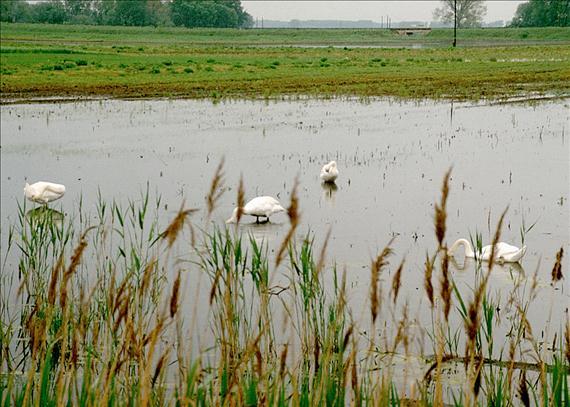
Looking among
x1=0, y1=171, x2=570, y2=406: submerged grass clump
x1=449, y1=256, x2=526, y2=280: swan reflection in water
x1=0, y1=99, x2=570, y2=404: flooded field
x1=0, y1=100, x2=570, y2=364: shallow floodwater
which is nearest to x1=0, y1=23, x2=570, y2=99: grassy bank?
x1=0, y1=99, x2=570, y2=404: flooded field

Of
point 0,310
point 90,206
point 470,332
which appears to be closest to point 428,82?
point 90,206

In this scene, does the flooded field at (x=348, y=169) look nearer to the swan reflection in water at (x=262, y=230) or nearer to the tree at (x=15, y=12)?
the swan reflection in water at (x=262, y=230)

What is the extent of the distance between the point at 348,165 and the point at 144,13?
Result: 118448mm

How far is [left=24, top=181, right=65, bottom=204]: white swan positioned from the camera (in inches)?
501

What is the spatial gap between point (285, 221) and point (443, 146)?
25.0 feet

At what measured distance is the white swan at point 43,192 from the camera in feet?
41.8

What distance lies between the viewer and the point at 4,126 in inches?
899

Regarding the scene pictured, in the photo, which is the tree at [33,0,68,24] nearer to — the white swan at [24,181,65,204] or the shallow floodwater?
the shallow floodwater

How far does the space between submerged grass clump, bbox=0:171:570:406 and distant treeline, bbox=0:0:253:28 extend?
11716 centimetres

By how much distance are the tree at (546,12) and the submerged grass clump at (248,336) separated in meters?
12.8

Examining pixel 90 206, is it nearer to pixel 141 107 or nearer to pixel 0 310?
pixel 0 310

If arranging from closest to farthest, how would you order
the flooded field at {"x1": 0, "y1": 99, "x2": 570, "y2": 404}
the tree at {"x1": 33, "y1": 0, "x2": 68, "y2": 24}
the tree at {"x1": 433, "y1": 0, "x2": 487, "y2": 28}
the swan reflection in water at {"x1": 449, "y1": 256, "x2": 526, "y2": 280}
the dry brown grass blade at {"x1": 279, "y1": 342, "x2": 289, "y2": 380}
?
the dry brown grass blade at {"x1": 279, "y1": 342, "x2": 289, "y2": 380} → the swan reflection in water at {"x1": 449, "y1": 256, "x2": 526, "y2": 280} → the flooded field at {"x1": 0, "y1": 99, "x2": 570, "y2": 404} → the tree at {"x1": 433, "y1": 0, "x2": 487, "y2": 28} → the tree at {"x1": 33, "y1": 0, "x2": 68, "y2": 24}

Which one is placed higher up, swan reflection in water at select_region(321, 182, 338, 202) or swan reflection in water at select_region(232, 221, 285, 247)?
swan reflection in water at select_region(321, 182, 338, 202)

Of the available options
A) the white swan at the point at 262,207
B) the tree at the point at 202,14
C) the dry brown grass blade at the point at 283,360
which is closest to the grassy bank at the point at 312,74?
the white swan at the point at 262,207
